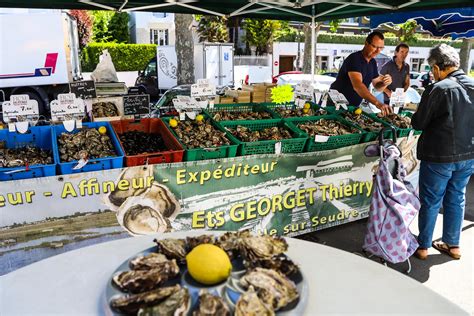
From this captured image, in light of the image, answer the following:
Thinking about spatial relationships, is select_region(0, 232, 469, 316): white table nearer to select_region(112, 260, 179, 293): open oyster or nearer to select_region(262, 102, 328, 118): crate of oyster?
select_region(112, 260, 179, 293): open oyster

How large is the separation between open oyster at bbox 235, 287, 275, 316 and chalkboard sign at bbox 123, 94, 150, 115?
327cm

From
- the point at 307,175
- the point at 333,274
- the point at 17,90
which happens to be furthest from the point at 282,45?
the point at 333,274

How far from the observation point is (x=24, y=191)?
9.20 ft

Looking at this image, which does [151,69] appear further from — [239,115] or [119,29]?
[119,29]

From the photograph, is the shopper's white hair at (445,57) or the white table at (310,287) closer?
the white table at (310,287)

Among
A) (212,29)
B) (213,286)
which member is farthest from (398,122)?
(212,29)

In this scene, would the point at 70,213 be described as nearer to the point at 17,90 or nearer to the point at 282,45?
the point at 17,90

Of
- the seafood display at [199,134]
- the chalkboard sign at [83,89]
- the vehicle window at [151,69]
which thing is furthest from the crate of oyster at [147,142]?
the vehicle window at [151,69]

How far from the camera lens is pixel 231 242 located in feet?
4.70

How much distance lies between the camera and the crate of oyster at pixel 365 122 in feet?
13.8

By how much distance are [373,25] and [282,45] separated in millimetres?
26120

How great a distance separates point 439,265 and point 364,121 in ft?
5.54

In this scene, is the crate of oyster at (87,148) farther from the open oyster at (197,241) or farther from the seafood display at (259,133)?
the open oyster at (197,241)

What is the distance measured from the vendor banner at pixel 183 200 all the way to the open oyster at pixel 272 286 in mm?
2068
